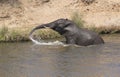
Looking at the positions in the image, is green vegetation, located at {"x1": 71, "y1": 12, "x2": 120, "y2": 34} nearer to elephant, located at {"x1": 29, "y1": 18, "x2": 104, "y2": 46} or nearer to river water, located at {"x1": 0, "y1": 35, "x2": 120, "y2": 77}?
elephant, located at {"x1": 29, "y1": 18, "x2": 104, "y2": 46}

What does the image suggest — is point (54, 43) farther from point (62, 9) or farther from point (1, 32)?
point (62, 9)

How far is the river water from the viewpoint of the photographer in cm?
1488

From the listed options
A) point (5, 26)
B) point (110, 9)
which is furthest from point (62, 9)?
point (5, 26)

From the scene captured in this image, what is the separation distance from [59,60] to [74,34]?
425 cm

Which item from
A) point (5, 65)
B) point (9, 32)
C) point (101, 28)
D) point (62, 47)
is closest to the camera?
point (5, 65)

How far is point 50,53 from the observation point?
60.0ft

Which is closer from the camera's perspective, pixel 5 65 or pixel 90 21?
pixel 5 65

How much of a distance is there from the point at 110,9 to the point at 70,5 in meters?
1.95

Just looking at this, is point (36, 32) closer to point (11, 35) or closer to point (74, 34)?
point (11, 35)

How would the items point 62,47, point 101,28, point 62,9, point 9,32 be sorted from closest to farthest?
point 62,47 < point 9,32 < point 101,28 < point 62,9

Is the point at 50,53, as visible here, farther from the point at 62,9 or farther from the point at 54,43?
the point at 62,9

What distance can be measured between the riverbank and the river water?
7.91 ft

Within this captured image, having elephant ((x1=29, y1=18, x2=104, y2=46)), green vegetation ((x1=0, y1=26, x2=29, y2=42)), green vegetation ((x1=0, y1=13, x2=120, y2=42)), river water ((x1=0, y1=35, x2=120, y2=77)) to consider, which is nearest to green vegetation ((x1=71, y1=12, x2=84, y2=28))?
green vegetation ((x1=0, y1=13, x2=120, y2=42))

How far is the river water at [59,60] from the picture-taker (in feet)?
48.8
